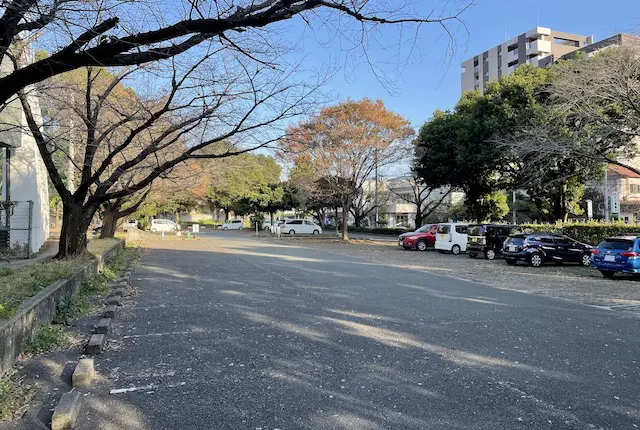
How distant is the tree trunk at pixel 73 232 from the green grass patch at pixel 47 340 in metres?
5.97

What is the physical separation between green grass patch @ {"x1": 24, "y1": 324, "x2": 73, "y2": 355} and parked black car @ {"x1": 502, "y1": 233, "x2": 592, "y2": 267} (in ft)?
52.1

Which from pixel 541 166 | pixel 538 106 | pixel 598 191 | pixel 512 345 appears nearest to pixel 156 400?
pixel 512 345

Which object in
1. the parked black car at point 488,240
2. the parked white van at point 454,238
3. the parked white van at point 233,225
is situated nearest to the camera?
the parked black car at point 488,240

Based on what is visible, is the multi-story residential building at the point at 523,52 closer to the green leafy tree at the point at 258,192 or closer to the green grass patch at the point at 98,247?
the green leafy tree at the point at 258,192

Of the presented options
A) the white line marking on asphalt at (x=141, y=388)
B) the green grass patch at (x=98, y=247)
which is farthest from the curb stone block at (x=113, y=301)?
the green grass patch at (x=98, y=247)

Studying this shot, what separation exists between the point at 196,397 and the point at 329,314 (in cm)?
389

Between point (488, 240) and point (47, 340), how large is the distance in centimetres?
1878

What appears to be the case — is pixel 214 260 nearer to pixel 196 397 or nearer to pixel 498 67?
pixel 196 397

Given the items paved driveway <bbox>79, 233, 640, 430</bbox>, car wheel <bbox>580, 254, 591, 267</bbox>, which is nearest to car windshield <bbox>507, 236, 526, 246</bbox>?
car wheel <bbox>580, 254, 591, 267</bbox>

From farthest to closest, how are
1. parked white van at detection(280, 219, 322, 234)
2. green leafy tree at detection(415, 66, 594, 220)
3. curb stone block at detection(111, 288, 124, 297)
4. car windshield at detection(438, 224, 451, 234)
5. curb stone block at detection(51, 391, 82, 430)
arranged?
parked white van at detection(280, 219, 322, 234)
car windshield at detection(438, 224, 451, 234)
green leafy tree at detection(415, 66, 594, 220)
curb stone block at detection(111, 288, 124, 297)
curb stone block at detection(51, 391, 82, 430)

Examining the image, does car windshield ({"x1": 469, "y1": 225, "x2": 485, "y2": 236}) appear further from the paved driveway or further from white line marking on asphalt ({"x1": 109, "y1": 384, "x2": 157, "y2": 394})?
white line marking on asphalt ({"x1": 109, "y1": 384, "x2": 157, "y2": 394})

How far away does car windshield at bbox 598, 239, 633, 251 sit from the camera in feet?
46.2

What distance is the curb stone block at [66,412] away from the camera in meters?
3.70

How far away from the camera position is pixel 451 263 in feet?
62.2
